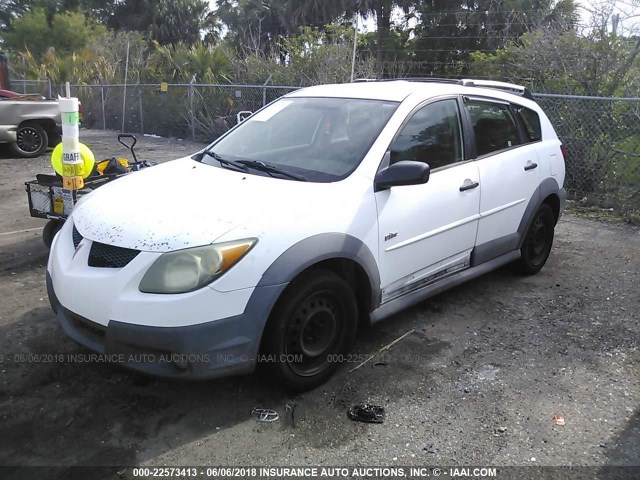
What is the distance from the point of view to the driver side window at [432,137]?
3686 mm

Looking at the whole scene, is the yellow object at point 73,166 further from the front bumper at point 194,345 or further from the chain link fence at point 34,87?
the chain link fence at point 34,87

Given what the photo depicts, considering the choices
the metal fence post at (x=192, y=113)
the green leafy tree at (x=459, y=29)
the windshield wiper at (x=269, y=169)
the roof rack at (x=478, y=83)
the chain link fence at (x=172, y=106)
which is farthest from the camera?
the green leafy tree at (x=459, y=29)

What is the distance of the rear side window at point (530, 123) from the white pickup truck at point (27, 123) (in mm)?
10271

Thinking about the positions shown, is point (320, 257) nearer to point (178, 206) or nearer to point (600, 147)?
point (178, 206)

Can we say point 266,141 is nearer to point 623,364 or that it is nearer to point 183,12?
point 623,364

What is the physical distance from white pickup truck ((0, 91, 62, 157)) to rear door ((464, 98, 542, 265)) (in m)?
10.3

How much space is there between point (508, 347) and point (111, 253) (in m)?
2.68

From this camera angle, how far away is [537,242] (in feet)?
16.8

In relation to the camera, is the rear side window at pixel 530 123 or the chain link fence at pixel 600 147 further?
the chain link fence at pixel 600 147

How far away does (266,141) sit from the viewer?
158 inches

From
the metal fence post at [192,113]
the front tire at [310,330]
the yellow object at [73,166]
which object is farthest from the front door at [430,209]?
the metal fence post at [192,113]

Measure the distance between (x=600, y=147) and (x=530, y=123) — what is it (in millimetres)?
3565

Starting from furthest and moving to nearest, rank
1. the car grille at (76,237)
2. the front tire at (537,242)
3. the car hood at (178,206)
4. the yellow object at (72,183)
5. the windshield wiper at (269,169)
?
the front tire at (537,242)
the yellow object at (72,183)
the windshield wiper at (269,169)
the car grille at (76,237)
the car hood at (178,206)

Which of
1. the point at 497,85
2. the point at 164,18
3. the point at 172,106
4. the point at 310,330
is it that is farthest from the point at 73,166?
the point at 164,18
